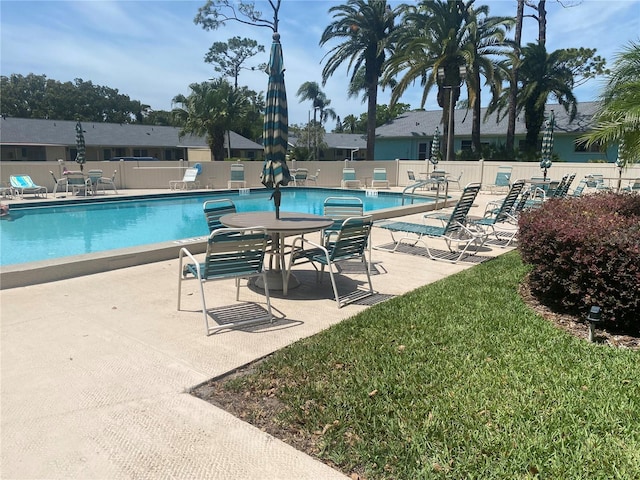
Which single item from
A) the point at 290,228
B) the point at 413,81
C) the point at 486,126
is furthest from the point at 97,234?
the point at 486,126

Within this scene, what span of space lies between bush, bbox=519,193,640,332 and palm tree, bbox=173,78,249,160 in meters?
27.8

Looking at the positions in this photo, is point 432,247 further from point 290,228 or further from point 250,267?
point 250,267

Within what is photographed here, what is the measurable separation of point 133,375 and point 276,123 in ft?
11.1

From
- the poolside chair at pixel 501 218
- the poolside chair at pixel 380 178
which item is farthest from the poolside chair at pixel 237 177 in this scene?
the poolside chair at pixel 501 218

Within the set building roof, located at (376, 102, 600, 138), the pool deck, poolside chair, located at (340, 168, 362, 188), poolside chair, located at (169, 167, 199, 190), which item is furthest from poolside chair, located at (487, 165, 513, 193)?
the pool deck

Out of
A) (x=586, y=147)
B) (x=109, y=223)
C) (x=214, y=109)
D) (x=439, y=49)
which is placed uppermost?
(x=439, y=49)

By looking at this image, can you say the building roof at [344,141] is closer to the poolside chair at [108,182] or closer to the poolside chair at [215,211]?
the poolside chair at [108,182]

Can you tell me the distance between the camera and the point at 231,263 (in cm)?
426

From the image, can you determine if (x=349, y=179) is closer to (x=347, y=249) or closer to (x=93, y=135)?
(x=347, y=249)

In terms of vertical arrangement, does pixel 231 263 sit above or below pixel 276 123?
below

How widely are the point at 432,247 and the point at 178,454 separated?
6154mm

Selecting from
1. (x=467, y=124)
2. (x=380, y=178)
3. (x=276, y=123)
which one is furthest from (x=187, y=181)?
(x=467, y=124)

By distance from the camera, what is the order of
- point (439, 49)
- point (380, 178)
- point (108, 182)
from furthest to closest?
point (439, 49), point (380, 178), point (108, 182)

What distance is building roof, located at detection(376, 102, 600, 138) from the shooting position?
30.0m
